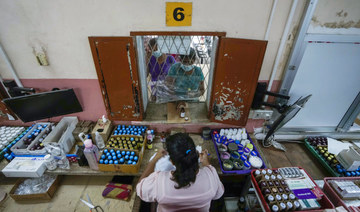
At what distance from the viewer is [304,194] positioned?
157 cm

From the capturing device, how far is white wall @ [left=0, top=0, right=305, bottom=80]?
5.31ft

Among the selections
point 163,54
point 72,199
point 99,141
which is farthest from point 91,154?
point 163,54

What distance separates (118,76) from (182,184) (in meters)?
1.33

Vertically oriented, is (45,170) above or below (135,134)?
below

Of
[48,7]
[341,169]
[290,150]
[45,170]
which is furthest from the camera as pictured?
[290,150]

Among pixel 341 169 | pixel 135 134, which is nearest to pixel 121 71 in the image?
pixel 135 134

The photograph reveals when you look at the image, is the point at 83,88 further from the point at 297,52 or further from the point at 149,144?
the point at 297,52

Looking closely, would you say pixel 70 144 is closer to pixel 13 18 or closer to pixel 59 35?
pixel 59 35

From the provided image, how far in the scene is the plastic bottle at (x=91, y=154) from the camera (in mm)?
1777

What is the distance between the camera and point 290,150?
8.01 feet

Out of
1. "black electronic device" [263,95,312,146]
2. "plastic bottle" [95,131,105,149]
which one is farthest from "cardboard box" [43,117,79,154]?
"black electronic device" [263,95,312,146]

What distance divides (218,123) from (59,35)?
82.8 inches

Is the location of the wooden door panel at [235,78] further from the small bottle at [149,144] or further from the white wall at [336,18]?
the small bottle at [149,144]

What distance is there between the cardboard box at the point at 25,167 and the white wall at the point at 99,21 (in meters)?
1.14
